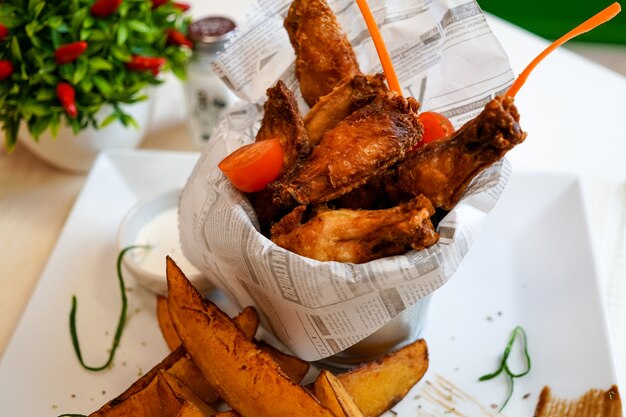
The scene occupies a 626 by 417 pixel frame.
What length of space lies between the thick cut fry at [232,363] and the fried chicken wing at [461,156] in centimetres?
41

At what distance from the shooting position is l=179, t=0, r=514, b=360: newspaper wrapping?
1127mm

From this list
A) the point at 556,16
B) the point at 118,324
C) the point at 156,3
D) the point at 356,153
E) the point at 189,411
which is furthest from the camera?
the point at 556,16

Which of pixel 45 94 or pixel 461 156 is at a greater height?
pixel 45 94

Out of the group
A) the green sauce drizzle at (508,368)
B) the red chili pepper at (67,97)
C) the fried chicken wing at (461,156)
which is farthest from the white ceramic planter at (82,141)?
the green sauce drizzle at (508,368)

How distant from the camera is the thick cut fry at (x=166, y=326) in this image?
1407 millimetres

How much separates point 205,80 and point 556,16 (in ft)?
8.58

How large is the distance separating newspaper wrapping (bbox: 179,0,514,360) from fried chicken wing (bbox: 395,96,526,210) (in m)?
0.06

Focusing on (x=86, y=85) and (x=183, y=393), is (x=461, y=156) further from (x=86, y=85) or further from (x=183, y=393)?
(x=86, y=85)

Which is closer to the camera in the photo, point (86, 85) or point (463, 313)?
point (463, 313)

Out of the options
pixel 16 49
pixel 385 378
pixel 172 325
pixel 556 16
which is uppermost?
pixel 16 49

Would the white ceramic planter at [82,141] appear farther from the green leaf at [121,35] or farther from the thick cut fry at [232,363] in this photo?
the thick cut fry at [232,363]

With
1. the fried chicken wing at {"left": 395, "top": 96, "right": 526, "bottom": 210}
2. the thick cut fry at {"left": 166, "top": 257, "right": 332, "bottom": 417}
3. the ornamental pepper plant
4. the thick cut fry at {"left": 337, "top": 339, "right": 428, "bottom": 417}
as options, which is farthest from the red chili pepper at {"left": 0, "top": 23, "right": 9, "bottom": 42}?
the thick cut fry at {"left": 337, "top": 339, "right": 428, "bottom": 417}

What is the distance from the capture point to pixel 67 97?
5.63 feet

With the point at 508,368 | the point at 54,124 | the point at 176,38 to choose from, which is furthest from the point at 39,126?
the point at 508,368
